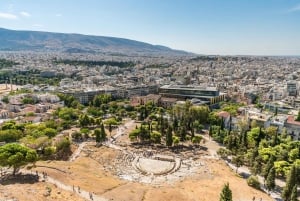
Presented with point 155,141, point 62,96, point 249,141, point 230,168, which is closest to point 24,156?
point 155,141

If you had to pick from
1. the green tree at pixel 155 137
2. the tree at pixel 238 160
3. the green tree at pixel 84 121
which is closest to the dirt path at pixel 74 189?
the tree at pixel 238 160

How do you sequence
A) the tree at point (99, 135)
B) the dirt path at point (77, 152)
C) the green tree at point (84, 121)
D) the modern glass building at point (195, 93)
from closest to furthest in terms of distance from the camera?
the dirt path at point (77, 152) → the tree at point (99, 135) → the green tree at point (84, 121) → the modern glass building at point (195, 93)

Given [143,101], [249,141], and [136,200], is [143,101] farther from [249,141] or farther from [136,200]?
[136,200]

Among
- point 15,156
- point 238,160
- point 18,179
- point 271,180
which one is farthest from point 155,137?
point 15,156

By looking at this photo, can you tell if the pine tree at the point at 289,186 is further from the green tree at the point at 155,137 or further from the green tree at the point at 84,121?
the green tree at the point at 84,121

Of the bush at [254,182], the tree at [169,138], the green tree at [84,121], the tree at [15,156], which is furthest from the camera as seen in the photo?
the green tree at [84,121]

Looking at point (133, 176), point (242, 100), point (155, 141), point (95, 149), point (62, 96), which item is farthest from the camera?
point (242, 100)

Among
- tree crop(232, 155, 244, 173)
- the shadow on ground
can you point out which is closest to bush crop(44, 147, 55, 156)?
the shadow on ground

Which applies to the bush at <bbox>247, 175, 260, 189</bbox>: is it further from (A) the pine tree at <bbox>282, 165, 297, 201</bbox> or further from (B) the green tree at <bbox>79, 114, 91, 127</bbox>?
(B) the green tree at <bbox>79, 114, 91, 127</bbox>

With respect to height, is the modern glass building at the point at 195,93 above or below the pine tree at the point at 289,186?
above
